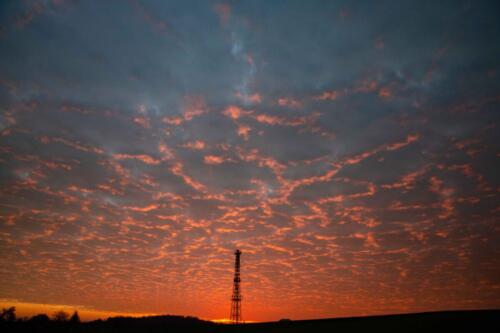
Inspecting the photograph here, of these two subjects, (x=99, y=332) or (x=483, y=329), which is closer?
(x=483, y=329)

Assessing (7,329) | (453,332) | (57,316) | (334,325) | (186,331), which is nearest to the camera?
(453,332)

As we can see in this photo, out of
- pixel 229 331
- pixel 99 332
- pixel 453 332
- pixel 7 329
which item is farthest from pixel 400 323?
pixel 7 329

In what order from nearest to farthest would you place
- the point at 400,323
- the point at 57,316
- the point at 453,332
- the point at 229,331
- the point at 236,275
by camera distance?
the point at 453,332 → the point at 400,323 → the point at 229,331 → the point at 236,275 → the point at 57,316

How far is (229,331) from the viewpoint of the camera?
3788 centimetres

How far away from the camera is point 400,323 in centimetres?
3284

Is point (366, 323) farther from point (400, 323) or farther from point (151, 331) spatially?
point (151, 331)

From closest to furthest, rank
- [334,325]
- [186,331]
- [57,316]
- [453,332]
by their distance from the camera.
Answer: [453,332] → [334,325] → [186,331] → [57,316]

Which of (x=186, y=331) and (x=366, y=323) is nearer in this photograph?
(x=366, y=323)

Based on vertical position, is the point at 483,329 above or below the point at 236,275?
below

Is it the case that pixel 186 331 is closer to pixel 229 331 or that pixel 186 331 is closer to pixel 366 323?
pixel 229 331

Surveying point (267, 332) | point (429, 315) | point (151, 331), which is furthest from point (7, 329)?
point (429, 315)

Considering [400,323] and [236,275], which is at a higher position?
[236,275]

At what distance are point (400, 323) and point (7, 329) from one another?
5003cm

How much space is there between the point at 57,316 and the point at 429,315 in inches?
2803
